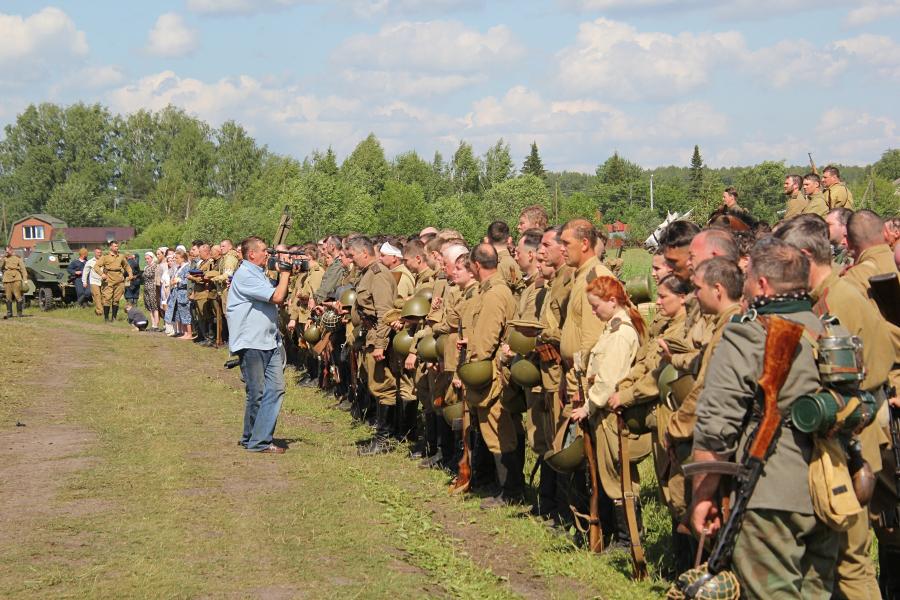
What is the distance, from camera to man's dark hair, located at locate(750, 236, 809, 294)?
457 cm

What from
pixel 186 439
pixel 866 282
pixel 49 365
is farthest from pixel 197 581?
pixel 49 365

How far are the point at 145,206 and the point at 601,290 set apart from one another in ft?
383

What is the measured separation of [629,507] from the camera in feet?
21.7

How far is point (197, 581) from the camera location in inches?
271

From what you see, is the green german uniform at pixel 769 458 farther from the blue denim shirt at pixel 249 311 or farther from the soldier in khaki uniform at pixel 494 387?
the blue denim shirt at pixel 249 311

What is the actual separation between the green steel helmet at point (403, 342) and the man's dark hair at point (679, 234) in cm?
482

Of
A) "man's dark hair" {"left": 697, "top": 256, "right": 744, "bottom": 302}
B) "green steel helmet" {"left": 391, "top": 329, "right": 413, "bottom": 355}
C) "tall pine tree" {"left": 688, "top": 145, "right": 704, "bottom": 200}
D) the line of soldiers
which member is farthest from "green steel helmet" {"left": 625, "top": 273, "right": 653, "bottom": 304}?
"tall pine tree" {"left": 688, "top": 145, "right": 704, "bottom": 200}

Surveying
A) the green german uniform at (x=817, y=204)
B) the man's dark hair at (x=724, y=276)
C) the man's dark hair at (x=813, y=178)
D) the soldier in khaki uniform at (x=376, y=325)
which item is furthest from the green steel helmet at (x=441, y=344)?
the man's dark hair at (x=813, y=178)

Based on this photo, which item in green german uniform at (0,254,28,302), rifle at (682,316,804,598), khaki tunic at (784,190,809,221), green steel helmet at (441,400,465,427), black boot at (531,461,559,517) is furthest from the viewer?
green german uniform at (0,254,28,302)

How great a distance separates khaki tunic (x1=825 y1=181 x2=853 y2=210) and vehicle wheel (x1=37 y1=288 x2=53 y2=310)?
1099 inches

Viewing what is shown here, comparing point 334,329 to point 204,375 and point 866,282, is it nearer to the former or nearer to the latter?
point 204,375

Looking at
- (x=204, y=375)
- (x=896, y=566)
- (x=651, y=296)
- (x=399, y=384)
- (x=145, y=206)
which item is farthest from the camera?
(x=145, y=206)

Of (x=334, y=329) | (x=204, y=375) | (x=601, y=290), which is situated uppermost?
(x=601, y=290)

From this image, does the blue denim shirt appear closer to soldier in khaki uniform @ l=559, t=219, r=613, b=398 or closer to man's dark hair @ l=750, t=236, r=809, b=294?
soldier in khaki uniform @ l=559, t=219, r=613, b=398
